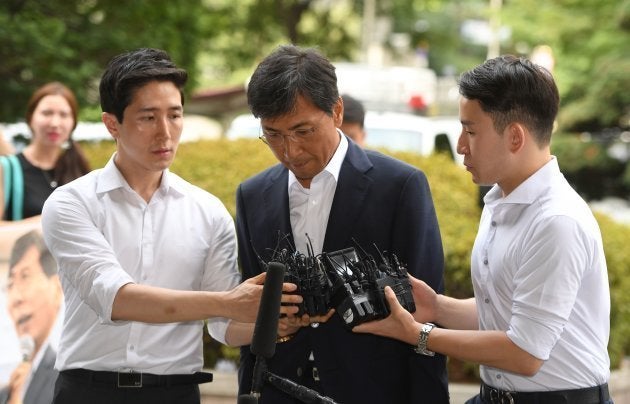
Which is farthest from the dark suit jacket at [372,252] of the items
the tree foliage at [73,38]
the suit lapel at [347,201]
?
the tree foliage at [73,38]

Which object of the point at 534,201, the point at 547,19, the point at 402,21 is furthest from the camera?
the point at 402,21

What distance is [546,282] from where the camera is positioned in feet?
11.0

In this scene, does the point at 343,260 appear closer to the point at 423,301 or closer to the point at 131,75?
the point at 423,301

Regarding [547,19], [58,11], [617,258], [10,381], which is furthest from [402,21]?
[10,381]

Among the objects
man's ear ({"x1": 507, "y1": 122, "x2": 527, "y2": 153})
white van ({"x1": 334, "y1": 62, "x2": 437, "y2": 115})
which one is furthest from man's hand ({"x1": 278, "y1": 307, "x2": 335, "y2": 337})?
white van ({"x1": 334, "y1": 62, "x2": 437, "y2": 115})

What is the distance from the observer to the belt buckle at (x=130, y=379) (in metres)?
3.82

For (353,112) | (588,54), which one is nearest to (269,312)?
(353,112)

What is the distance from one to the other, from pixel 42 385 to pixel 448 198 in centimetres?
370

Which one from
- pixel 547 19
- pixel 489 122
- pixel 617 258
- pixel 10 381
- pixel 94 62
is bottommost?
pixel 10 381

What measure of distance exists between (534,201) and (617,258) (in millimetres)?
4101

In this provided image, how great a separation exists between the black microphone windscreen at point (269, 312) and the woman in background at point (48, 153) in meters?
3.60

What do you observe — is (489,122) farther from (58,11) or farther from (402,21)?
(402,21)

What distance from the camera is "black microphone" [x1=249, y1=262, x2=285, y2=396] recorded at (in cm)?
302

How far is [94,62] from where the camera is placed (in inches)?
518
